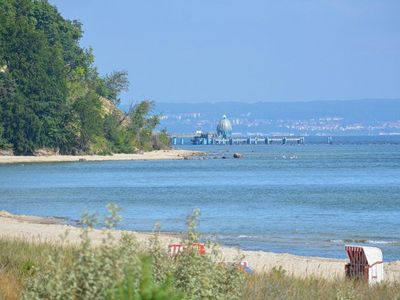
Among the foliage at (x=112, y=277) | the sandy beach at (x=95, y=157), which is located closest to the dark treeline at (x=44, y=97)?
the sandy beach at (x=95, y=157)

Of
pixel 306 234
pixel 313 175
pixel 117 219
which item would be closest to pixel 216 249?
pixel 117 219

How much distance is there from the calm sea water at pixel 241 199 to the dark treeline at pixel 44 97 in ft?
14.8

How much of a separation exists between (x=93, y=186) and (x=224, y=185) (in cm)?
945

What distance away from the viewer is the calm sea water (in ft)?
131

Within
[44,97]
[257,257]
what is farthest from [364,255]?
[44,97]

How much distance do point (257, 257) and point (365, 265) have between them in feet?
27.8

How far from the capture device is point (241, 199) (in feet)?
200

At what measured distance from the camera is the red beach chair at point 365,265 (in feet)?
67.9

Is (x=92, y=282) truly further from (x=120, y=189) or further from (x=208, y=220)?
(x=120, y=189)

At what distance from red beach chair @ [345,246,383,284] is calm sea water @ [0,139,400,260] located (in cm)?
526

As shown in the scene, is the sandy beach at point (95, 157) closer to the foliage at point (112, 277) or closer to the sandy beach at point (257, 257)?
the sandy beach at point (257, 257)

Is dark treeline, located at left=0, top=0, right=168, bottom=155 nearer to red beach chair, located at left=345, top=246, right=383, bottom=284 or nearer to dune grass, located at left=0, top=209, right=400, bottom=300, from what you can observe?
red beach chair, located at left=345, top=246, right=383, bottom=284

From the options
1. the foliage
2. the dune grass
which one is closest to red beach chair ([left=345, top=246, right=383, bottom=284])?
the dune grass

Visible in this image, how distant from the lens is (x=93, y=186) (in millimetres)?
71062
